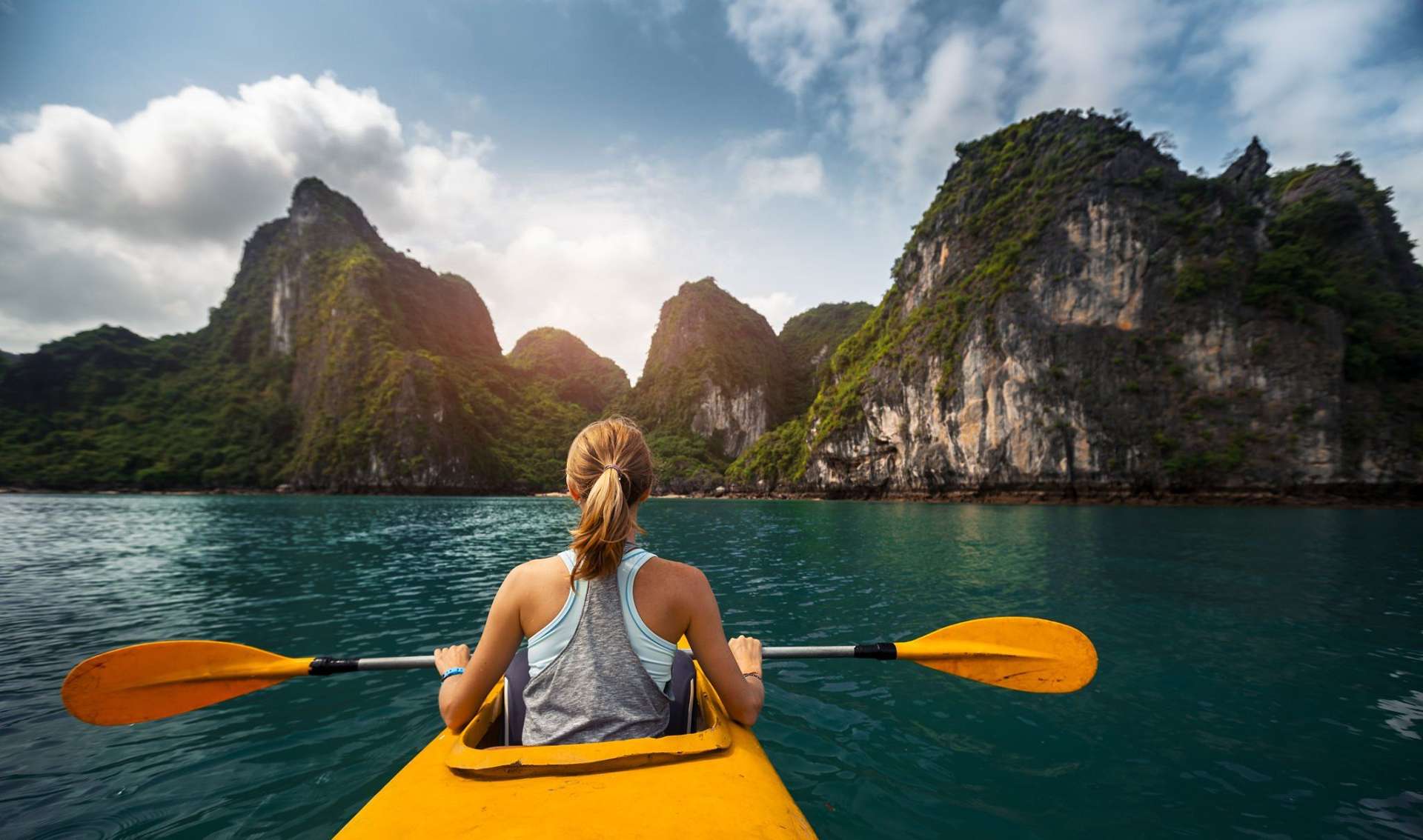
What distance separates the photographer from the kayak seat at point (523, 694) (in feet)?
6.95

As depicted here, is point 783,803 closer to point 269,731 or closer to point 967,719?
point 967,719

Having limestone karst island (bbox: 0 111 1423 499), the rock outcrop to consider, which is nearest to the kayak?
limestone karst island (bbox: 0 111 1423 499)

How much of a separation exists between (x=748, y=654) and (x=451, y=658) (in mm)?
1518

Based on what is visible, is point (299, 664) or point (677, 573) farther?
point (299, 664)

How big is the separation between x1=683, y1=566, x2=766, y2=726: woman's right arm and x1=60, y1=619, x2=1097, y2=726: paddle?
3.15ft

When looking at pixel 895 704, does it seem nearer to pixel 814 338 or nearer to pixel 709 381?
pixel 709 381

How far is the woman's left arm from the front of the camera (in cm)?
183

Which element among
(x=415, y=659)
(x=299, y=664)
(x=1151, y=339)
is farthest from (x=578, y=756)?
(x=1151, y=339)

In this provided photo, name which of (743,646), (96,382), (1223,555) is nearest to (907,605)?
(743,646)

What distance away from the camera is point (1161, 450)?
140ft

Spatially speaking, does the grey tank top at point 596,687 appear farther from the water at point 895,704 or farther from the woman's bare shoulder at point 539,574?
the water at point 895,704

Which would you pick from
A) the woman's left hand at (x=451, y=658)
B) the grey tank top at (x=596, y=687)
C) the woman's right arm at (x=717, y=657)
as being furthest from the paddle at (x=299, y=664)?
the grey tank top at (x=596, y=687)

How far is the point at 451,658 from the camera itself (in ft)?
8.61

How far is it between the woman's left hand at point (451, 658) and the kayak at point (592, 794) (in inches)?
21.2
